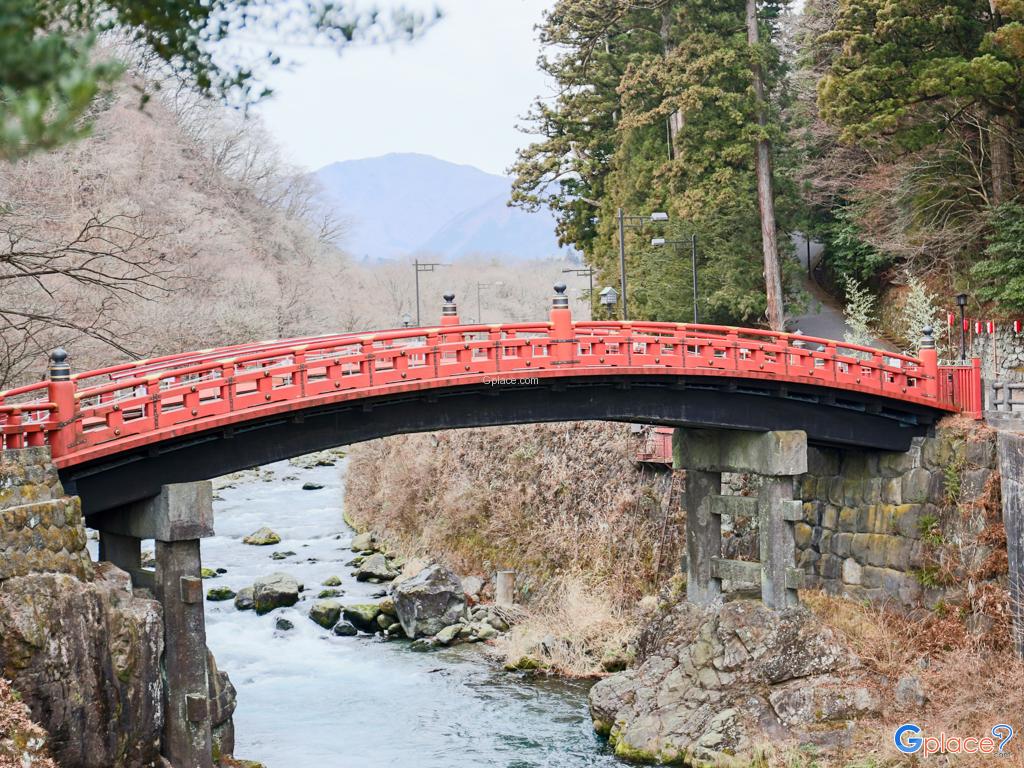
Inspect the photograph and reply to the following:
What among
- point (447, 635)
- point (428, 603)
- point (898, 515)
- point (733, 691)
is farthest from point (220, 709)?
point (898, 515)

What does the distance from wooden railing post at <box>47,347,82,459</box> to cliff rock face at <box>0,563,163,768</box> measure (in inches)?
84.1

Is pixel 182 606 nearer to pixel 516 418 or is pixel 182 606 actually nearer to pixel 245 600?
pixel 516 418

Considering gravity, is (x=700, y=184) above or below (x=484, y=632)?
above

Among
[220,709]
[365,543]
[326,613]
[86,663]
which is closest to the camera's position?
[86,663]

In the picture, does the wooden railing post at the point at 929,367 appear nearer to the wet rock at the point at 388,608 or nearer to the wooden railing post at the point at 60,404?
the wet rock at the point at 388,608

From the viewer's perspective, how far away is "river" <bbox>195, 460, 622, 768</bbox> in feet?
78.9

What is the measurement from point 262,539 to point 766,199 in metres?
20.4

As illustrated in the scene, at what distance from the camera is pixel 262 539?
134 feet

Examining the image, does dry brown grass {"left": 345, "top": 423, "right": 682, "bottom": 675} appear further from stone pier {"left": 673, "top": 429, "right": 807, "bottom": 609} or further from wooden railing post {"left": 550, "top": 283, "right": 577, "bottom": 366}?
wooden railing post {"left": 550, "top": 283, "right": 577, "bottom": 366}

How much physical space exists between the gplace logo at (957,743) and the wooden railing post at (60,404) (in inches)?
637

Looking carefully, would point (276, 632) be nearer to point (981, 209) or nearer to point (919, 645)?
point (919, 645)

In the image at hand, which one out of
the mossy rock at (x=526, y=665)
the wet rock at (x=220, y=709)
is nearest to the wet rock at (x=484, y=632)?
the mossy rock at (x=526, y=665)

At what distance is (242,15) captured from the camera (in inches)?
411

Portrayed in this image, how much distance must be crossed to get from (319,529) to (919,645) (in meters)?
24.0
